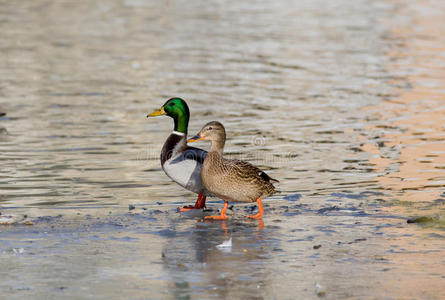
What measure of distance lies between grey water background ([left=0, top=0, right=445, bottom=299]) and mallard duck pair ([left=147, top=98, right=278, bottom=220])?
0.29 meters

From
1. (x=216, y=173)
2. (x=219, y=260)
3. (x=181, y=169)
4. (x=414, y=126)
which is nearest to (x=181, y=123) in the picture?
(x=181, y=169)

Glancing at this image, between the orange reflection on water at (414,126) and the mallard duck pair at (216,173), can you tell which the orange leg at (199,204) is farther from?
the orange reflection on water at (414,126)

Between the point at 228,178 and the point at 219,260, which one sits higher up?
the point at 228,178

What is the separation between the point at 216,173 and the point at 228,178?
5.6 inches

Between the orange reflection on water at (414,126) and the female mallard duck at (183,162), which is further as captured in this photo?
the orange reflection on water at (414,126)

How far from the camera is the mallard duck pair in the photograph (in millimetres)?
9680

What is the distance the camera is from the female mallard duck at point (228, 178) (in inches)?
380

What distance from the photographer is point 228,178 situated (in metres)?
9.65

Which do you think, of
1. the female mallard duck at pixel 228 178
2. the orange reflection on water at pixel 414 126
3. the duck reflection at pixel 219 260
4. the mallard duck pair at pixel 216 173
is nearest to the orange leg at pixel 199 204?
the mallard duck pair at pixel 216 173

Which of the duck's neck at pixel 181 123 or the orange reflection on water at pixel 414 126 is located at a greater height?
the duck's neck at pixel 181 123

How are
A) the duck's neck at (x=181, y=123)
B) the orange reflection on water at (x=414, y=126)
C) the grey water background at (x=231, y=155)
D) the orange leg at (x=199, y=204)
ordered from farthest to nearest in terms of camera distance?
the orange reflection on water at (x=414, y=126), the duck's neck at (x=181, y=123), the orange leg at (x=199, y=204), the grey water background at (x=231, y=155)

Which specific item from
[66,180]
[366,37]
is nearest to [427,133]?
[66,180]

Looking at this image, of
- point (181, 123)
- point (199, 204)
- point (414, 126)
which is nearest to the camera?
point (199, 204)

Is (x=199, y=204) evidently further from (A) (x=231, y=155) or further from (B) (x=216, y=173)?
(A) (x=231, y=155)
